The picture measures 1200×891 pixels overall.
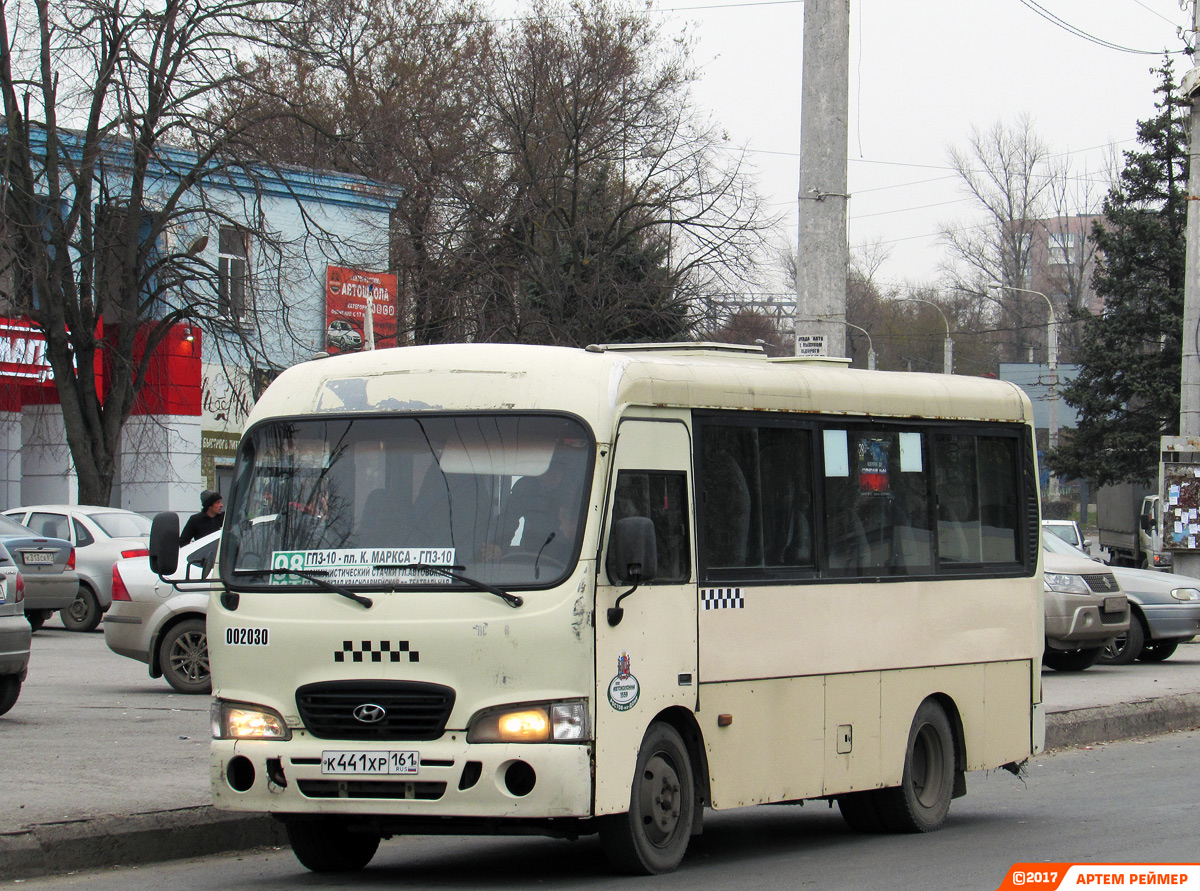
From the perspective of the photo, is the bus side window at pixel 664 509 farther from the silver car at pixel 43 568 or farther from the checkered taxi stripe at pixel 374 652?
the silver car at pixel 43 568

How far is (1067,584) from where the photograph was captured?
1878 cm

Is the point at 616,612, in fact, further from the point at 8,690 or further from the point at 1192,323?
the point at 1192,323

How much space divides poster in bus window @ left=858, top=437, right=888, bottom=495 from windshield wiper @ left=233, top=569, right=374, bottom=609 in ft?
10.8

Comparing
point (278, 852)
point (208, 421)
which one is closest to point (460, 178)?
point (208, 421)

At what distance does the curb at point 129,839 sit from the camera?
25.6 feet

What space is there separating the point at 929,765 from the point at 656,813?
9.34 ft

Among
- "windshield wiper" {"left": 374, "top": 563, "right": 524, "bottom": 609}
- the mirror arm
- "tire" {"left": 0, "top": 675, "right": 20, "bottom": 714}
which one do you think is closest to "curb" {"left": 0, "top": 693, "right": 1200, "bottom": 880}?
"windshield wiper" {"left": 374, "top": 563, "right": 524, "bottom": 609}

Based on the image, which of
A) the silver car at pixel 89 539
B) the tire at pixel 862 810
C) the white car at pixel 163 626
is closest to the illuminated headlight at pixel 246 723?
the tire at pixel 862 810

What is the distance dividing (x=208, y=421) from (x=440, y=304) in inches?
277

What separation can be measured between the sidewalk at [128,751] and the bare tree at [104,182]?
10349mm

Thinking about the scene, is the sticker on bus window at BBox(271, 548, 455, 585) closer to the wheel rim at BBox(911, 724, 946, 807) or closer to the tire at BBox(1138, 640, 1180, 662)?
the wheel rim at BBox(911, 724, 946, 807)

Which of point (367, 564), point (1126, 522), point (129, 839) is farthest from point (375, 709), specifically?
point (1126, 522)

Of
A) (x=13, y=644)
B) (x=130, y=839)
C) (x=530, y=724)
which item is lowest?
(x=130, y=839)

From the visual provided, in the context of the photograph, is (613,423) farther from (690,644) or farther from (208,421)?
(208,421)
